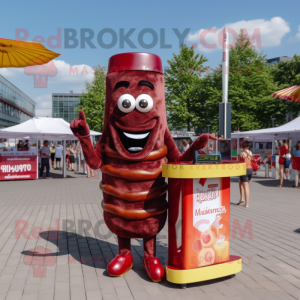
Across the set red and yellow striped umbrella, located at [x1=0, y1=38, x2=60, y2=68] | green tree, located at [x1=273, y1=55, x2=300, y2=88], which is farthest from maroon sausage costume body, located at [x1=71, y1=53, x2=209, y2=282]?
green tree, located at [x1=273, y1=55, x2=300, y2=88]

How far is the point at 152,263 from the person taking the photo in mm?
3711

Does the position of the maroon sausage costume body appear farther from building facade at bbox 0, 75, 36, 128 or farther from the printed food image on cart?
building facade at bbox 0, 75, 36, 128

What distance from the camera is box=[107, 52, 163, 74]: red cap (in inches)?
146

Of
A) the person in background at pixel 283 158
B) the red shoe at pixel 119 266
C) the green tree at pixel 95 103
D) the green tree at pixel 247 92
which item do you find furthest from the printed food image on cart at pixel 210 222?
the green tree at pixel 95 103

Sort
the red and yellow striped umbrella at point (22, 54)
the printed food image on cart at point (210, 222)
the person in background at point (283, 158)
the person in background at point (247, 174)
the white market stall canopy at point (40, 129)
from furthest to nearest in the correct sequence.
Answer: the white market stall canopy at point (40, 129) < the person in background at point (283, 158) < the person in background at point (247, 174) < the red and yellow striped umbrella at point (22, 54) < the printed food image on cart at point (210, 222)

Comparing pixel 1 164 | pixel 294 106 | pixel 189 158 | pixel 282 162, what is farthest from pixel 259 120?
pixel 189 158

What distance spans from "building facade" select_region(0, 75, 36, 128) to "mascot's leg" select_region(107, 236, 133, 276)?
60.7 meters

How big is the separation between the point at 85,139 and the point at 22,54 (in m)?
1.71

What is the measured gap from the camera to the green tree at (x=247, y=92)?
27.1 m

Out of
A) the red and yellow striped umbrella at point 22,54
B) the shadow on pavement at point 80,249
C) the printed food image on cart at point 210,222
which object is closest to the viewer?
the printed food image on cart at point 210,222

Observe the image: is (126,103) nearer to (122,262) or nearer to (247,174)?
(122,262)

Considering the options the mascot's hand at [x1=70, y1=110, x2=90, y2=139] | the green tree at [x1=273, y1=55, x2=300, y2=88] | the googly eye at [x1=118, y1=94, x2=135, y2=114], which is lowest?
the mascot's hand at [x1=70, y1=110, x2=90, y2=139]

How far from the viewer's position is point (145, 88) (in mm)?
3721

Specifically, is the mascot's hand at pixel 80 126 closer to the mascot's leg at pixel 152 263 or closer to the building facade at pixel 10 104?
the mascot's leg at pixel 152 263
